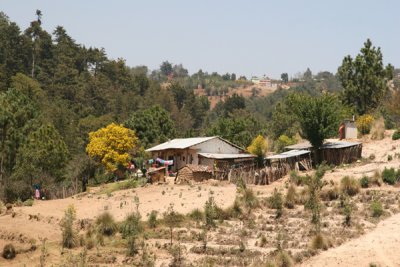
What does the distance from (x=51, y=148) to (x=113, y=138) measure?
648 centimetres

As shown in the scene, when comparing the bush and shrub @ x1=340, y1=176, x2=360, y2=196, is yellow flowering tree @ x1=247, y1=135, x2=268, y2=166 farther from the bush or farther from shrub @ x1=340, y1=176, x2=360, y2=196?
shrub @ x1=340, y1=176, x2=360, y2=196

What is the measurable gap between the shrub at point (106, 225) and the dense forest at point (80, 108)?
1421 centimetres

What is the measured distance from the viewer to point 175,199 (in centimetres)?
3155

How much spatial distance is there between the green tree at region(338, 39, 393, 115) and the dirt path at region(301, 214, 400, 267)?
2979 cm

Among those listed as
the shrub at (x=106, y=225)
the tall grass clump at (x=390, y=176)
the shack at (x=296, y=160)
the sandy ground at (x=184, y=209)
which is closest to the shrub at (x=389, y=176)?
the tall grass clump at (x=390, y=176)

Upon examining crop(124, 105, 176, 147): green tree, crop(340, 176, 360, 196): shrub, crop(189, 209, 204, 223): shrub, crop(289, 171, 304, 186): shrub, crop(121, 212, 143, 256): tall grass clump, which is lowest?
crop(121, 212, 143, 256): tall grass clump

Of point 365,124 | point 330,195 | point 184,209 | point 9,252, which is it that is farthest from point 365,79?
point 9,252

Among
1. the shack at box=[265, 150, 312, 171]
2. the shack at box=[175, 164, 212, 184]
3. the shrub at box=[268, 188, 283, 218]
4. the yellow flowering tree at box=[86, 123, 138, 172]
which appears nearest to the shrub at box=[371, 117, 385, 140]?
the shack at box=[265, 150, 312, 171]

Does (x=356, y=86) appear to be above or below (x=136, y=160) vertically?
above

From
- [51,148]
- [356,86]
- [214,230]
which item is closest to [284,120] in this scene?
[356,86]

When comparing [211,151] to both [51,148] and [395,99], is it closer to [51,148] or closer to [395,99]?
[51,148]

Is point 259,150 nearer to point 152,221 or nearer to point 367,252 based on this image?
point 152,221

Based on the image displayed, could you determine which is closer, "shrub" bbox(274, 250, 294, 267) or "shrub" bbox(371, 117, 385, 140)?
"shrub" bbox(274, 250, 294, 267)

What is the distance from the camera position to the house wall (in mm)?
43219
